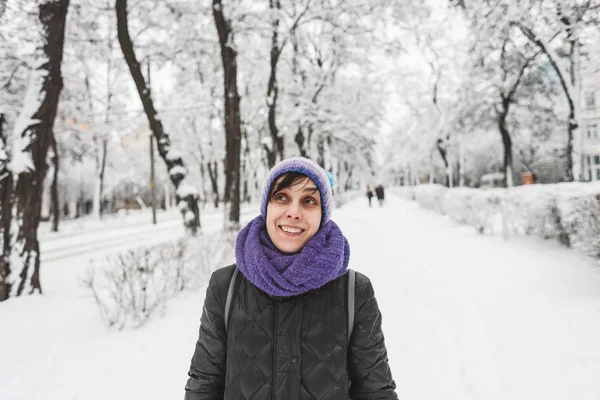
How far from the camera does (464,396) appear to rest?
2838 millimetres

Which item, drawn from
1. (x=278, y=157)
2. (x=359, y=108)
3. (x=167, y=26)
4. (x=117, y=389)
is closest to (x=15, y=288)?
(x=117, y=389)

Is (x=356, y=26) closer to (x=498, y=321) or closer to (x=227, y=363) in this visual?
(x=498, y=321)

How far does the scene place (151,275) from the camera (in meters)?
4.77

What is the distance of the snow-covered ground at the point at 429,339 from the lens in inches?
119

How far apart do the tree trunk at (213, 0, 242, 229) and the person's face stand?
726 cm

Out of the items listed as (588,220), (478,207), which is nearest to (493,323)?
(588,220)

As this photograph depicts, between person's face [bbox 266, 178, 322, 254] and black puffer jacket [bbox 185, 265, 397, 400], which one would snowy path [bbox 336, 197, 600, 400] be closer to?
black puffer jacket [bbox 185, 265, 397, 400]

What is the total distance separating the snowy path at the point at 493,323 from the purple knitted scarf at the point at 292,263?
2131 millimetres

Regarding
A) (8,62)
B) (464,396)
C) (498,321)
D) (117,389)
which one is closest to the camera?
(464,396)

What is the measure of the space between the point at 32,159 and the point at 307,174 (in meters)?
6.11

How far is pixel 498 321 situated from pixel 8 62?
1080 centimetres

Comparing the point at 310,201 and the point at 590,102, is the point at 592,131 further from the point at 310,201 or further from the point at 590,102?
the point at 310,201

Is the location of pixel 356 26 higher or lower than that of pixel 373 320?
higher

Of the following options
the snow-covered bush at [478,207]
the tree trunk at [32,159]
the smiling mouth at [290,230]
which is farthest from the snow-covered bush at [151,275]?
the snow-covered bush at [478,207]
